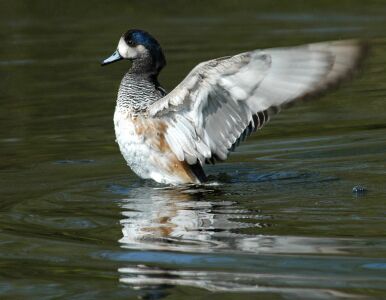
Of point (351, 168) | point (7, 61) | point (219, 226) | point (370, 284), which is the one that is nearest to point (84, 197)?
point (219, 226)

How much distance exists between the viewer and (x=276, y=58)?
869 cm

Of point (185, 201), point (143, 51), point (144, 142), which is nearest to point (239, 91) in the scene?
point (185, 201)

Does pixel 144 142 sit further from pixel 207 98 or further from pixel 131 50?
pixel 131 50

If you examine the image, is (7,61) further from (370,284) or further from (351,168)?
(370,284)

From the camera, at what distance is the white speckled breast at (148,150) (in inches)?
392

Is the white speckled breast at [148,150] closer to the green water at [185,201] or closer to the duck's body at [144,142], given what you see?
the duck's body at [144,142]

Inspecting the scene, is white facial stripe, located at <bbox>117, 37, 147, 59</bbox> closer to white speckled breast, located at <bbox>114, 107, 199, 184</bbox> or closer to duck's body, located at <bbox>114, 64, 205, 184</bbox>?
duck's body, located at <bbox>114, 64, 205, 184</bbox>

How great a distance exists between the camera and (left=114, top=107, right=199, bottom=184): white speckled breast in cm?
995

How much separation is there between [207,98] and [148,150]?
976mm

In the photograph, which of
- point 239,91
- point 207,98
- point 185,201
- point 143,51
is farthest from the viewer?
point 143,51

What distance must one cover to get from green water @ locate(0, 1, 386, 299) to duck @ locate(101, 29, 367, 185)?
0.31 metres

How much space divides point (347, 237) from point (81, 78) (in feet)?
28.0

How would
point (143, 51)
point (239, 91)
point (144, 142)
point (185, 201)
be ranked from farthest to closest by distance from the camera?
point (143, 51) → point (144, 142) → point (185, 201) → point (239, 91)

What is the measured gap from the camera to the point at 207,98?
9.26 meters
